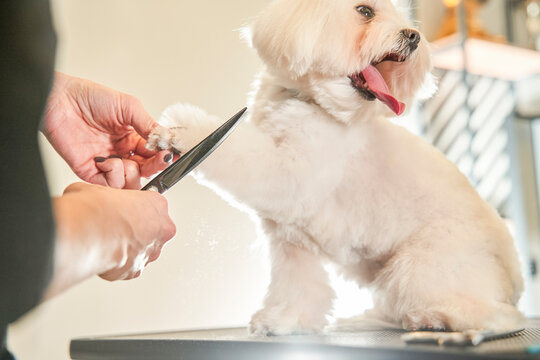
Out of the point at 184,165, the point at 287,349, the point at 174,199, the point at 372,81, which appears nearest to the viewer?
the point at 287,349

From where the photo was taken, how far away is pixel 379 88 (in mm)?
1258

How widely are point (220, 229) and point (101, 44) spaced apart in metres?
0.55

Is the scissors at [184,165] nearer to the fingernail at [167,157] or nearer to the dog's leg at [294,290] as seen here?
the fingernail at [167,157]

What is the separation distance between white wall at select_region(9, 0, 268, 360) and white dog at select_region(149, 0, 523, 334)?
182 millimetres

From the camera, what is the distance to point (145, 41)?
147 cm

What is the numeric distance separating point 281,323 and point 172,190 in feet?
1.53

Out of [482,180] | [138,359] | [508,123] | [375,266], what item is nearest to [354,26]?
[375,266]

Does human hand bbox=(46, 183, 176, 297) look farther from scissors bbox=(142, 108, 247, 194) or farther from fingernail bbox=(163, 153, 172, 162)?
fingernail bbox=(163, 153, 172, 162)

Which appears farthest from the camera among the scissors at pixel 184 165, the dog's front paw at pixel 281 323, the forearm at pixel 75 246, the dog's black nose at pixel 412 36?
the dog's black nose at pixel 412 36

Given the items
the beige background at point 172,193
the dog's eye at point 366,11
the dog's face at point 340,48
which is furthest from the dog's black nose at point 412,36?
the beige background at point 172,193

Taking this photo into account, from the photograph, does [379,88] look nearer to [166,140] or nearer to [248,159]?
[248,159]

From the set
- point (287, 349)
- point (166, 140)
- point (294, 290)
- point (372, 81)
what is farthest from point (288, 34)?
point (287, 349)

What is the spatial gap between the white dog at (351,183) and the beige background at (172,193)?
0.18 m

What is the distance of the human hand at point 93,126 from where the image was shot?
106 centimetres
